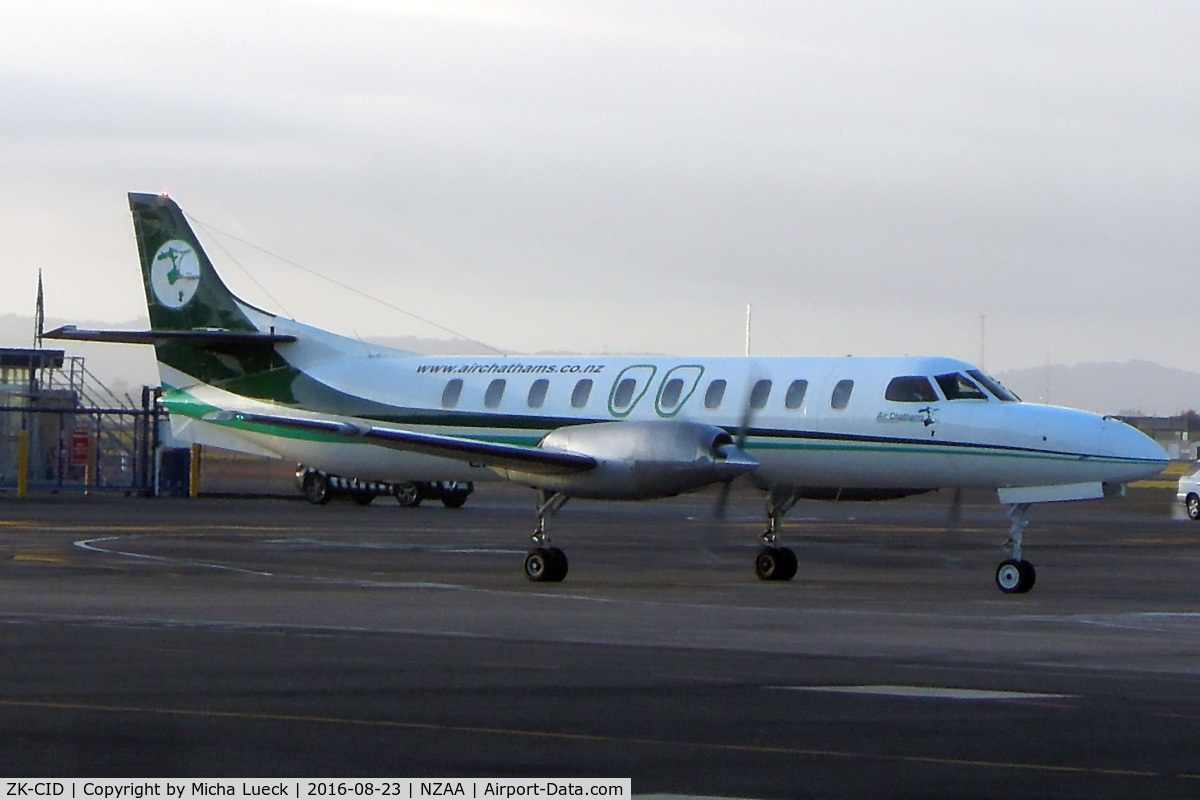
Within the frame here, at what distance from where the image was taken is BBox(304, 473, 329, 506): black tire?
5184 cm

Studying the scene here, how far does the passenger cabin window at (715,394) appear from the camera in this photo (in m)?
24.5

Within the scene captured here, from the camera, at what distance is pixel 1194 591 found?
2409 centimetres

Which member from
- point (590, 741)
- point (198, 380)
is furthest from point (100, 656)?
point (198, 380)

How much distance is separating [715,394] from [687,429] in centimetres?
132

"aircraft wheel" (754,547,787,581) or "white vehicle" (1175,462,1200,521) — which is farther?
"white vehicle" (1175,462,1200,521)

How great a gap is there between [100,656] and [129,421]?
1775 inches

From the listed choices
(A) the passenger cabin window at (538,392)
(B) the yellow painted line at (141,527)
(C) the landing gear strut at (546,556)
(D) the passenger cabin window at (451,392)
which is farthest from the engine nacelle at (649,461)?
(B) the yellow painted line at (141,527)

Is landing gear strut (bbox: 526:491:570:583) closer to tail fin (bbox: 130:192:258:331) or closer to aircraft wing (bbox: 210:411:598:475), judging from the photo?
aircraft wing (bbox: 210:411:598:475)

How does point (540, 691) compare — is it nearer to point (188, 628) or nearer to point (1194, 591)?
point (188, 628)

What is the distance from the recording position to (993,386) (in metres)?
24.1

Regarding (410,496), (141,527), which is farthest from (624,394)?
(410,496)

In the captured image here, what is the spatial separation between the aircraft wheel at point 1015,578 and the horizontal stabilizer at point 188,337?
11.5 metres

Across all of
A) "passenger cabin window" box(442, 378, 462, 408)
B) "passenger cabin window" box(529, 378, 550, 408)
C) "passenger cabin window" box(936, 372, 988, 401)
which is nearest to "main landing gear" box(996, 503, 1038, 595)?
"passenger cabin window" box(936, 372, 988, 401)

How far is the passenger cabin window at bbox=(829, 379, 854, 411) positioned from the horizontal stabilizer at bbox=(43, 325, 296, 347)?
888 centimetres
